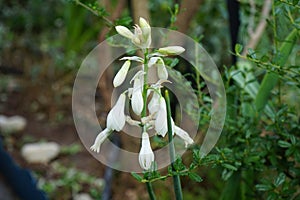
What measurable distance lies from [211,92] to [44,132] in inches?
60.5

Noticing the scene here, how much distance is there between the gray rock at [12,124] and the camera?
7.51 ft

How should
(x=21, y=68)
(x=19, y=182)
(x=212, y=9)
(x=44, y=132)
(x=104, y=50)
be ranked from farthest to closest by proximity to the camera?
(x=21, y=68), (x=44, y=132), (x=212, y=9), (x=104, y=50), (x=19, y=182)

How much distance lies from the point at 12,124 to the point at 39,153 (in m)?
0.34

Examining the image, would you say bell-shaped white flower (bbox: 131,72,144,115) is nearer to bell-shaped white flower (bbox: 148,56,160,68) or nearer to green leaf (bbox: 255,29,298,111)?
bell-shaped white flower (bbox: 148,56,160,68)

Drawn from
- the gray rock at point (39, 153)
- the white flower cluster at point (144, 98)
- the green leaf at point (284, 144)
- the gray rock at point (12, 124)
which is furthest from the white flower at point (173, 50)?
the gray rock at point (12, 124)

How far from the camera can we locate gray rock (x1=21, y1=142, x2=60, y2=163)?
2055 millimetres

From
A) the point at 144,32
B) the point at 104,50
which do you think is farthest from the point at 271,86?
the point at 104,50

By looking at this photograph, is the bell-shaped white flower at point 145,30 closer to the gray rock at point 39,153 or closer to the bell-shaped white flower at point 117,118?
the bell-shaped white flower at point 117,118

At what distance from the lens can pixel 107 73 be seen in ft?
5.32

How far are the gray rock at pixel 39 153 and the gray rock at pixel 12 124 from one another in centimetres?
23

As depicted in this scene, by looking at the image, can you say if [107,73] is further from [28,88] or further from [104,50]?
[28,88]

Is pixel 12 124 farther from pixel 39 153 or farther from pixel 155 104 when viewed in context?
pixel 155 104

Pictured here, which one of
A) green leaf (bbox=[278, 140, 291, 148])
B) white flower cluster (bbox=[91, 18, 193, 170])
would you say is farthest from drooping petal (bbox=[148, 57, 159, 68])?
green leaf (bbox=[278, 140, 291, 148])

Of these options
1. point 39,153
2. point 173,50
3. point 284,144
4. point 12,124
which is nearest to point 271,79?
point 284,144
